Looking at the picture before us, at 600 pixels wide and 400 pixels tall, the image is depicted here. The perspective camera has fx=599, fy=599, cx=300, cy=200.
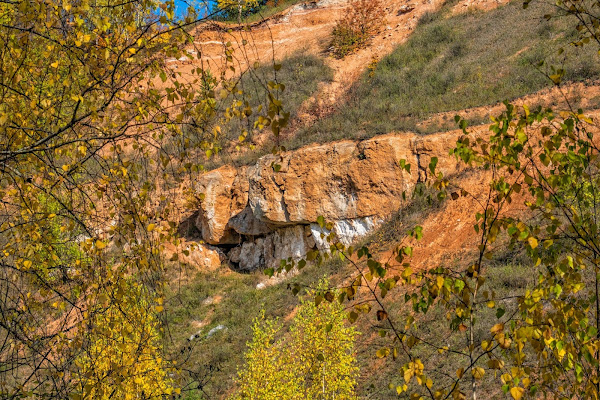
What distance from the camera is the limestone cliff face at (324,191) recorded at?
20188 millimetres

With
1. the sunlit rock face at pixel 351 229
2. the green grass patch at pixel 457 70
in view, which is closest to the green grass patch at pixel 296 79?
the green grass patch at pixel 457 70

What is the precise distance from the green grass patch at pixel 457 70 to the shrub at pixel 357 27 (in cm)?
319

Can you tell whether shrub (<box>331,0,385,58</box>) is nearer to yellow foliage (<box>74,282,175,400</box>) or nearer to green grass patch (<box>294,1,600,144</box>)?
green grass patch (<box>294,1,600,144</box>)

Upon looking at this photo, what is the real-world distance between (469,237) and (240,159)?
1142 centimetres

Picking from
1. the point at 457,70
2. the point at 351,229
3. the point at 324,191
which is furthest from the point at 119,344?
the point at 457,70

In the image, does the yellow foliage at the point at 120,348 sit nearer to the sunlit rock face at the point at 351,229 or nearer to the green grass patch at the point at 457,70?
the sunlit rock face at the point at 351,229

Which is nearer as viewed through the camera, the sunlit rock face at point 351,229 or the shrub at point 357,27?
the sunlit rock face at point 351,229

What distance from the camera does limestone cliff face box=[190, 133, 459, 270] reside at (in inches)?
795

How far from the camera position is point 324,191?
69.2ft

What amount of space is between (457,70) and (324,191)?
9.61 meters

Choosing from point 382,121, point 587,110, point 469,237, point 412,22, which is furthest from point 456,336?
point 412,22

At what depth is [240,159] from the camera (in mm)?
25312

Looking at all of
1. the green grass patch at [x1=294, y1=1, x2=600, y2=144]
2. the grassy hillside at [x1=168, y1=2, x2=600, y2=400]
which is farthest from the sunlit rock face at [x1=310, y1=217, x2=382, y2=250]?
the green grass patch at [x1=294, y1=1, x2=600, y2=144]

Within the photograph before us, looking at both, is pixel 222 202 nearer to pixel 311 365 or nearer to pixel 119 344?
pixel 311 365
